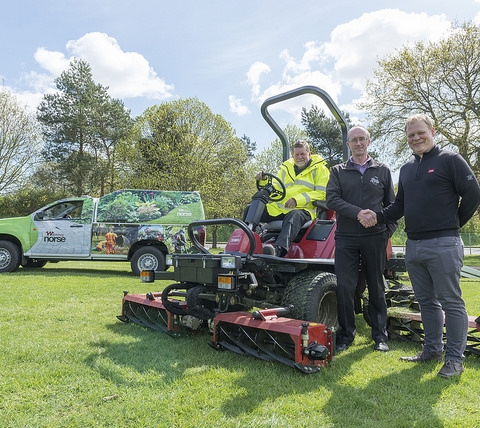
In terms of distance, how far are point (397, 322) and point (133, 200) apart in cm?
802

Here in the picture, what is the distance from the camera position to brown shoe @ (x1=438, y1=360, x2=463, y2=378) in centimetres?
335

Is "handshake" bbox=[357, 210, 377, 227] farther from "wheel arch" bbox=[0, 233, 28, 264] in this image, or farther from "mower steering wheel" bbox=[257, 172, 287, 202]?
"wheel arch" bbox=[0, 233, 28, 264]

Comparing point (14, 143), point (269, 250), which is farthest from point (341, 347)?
point (14, 143)

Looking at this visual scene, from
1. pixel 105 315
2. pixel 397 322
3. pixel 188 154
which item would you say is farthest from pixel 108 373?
pixel 188 154

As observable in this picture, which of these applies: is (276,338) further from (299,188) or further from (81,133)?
(81,133)

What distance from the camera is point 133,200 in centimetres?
1126

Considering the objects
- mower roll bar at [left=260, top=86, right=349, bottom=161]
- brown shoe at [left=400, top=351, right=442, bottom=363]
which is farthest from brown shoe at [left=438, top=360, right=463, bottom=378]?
mower roll bar at [left=260, top=86, right=349, bottom=161]

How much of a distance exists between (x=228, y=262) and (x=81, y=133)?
30.5m

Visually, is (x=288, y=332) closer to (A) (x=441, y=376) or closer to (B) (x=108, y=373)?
(A) (x=441, y=376)

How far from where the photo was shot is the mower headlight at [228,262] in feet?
12.7

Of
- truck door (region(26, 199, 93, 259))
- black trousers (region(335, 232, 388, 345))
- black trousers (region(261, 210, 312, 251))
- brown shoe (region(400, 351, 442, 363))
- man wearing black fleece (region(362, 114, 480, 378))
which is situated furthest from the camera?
truck door (region(26, 199, 93, 259))

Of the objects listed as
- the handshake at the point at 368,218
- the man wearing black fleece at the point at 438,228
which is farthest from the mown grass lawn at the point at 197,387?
the handshake at the point at 368,218

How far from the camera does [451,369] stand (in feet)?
11.1

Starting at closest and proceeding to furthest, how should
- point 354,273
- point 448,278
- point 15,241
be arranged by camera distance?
point 448,278
point 354,273
point 15,241
